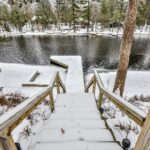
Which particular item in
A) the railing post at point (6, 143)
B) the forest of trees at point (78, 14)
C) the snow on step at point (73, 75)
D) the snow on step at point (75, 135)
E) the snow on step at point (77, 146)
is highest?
the forest of trees at point (78, 14)

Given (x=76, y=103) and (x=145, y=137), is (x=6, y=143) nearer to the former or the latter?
(x=145, y=137)

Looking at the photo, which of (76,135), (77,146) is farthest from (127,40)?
(77,146)

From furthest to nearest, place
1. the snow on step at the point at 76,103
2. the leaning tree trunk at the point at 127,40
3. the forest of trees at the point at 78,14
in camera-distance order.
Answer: the forest of trees at the point at 78,14
the leaning tree trunk at the point at 127,40
the snow on step at the point at 76,103

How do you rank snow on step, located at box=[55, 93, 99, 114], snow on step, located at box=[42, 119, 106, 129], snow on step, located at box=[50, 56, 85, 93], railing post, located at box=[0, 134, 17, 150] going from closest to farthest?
railing post, located at box=[0, 134, 17, 150], snow on step, located at box=[42, 119, 106, 129], snow on step, located at box=[55, 93, 99, 114], snow on step, located at box=[50, 56, 85, 93]

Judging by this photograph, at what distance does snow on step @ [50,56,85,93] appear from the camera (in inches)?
285

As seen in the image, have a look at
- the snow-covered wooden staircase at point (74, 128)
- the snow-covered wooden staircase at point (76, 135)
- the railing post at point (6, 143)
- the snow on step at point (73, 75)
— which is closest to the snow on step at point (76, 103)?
the snow-covered wooden staircase at point (74, 128)

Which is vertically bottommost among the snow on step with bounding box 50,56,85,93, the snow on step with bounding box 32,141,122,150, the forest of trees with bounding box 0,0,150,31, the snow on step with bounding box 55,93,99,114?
the snow on step with bounding box 50,56,85,93

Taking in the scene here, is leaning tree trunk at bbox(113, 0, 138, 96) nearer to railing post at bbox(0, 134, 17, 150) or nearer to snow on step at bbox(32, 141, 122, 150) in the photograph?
snow on step at bbox(32, 141, 122, 150)

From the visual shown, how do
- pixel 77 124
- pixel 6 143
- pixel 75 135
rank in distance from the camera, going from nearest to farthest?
1. pixel 6 143
2. pixel 75 135
3. pixel 77 124

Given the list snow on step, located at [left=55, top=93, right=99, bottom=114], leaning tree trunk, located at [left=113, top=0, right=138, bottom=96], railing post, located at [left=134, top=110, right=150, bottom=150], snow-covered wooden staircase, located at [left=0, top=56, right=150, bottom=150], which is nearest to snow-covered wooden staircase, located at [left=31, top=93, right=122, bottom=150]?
snow-covered wooden staircase, located at [left=0, top=56, right=150, bottom=150]

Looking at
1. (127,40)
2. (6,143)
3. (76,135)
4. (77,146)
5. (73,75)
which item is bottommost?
(73,75)

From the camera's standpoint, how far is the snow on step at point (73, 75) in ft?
23.7

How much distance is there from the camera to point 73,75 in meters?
9.21

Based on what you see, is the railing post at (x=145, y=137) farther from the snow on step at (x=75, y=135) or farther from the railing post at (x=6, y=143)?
the railing post at (x=6, y=143)
